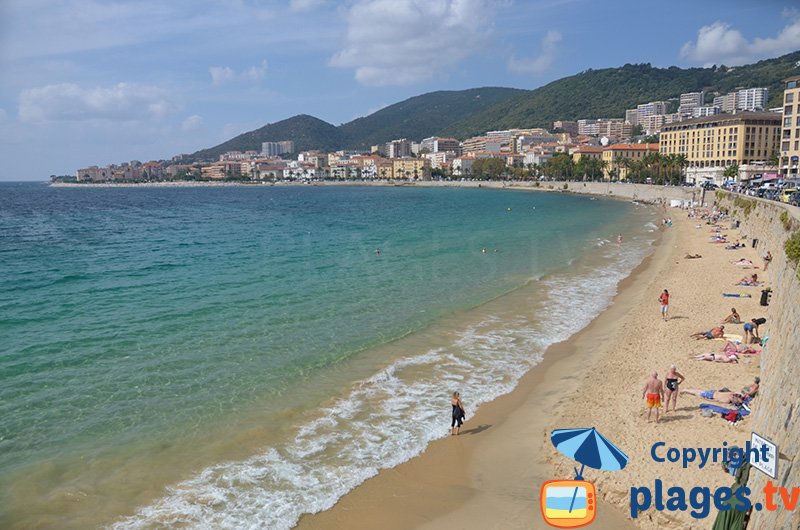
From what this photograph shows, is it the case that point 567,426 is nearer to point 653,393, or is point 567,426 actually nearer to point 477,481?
point 653,393

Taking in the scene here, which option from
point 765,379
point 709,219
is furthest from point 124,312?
point 709,219

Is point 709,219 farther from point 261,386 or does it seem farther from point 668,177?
point 668,177

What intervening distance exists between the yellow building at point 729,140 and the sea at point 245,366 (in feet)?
245

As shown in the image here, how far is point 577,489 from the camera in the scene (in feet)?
24.7

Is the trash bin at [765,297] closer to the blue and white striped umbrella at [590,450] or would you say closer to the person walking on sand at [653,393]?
the person walking on sand at [653,393]

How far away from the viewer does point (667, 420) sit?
1220 centimetres

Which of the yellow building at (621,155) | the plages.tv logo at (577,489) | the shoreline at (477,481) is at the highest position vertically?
the yellow building at (621,155)

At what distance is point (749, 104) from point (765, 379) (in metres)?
228

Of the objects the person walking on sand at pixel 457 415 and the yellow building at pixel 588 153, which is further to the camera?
the yellow building at pixel 588 153

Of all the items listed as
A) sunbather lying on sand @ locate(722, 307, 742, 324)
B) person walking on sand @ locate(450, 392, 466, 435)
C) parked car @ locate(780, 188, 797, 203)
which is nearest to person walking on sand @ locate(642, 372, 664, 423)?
person walking on sand @ locate(450, 392, 466, 435)

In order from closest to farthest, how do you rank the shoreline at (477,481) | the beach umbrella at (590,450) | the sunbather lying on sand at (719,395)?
the beach umbrella at (590,450) → the shoreline at (477,481) → the sunbather lying on sand at (719,395)

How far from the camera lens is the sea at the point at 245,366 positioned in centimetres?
1058

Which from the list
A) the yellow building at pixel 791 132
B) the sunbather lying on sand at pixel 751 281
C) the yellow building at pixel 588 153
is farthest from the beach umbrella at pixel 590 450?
the yellow building at pixel 588 153

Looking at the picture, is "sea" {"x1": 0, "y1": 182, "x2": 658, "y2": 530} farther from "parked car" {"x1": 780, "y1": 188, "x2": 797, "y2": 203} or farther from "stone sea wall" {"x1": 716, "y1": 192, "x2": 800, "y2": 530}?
"parked car" {"x1": 780, "y1": 188, "x2": 797, "y2": 203}
